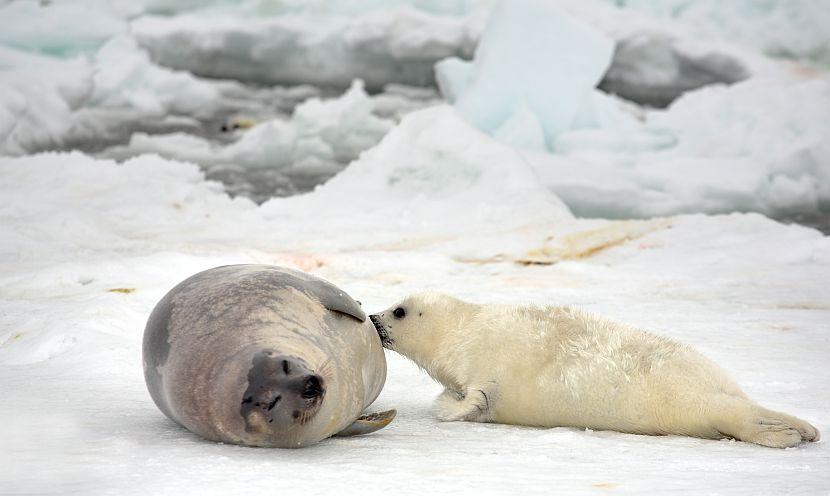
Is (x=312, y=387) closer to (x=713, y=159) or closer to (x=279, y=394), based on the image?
(x=279, y=394)

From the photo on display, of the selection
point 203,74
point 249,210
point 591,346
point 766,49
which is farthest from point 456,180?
point 203,74

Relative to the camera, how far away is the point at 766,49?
55.2ft

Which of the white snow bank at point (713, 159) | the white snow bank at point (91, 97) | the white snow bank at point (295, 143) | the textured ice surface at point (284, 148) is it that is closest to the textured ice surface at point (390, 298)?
the white snow bank at point (713, 159)

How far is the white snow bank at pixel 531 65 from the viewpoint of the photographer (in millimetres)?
11609

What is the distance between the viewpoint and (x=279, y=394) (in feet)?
7.77

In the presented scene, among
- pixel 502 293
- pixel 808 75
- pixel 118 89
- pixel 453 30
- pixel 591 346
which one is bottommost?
pixel 118 89

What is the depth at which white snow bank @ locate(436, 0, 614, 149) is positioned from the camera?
11.6 metres

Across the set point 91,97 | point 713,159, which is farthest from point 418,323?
point 91,97

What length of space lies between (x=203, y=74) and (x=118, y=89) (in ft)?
14.8

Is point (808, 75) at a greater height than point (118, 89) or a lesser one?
greater

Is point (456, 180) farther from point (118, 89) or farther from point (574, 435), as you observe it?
point (118, 89)

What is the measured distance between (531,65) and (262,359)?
967 cm

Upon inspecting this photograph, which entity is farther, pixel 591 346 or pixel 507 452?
pixel 591 346

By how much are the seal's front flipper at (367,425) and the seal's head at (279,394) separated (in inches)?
12.6
